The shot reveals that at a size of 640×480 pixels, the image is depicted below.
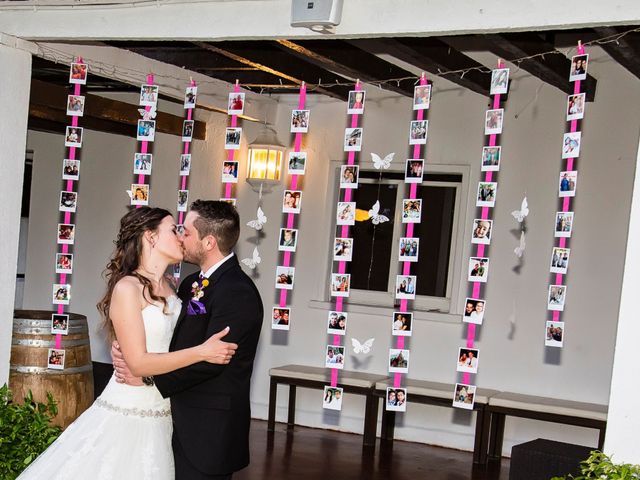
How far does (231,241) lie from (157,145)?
5.16 metres

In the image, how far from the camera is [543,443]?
528cm

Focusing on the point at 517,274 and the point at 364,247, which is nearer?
the point at 517,274

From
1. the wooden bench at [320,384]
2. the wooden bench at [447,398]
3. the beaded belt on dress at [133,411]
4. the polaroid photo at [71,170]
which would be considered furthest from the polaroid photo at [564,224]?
the wooden bench at [320,384]

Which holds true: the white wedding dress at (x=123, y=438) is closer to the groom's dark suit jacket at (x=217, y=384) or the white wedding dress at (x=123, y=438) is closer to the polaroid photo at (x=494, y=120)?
the groom's dark suit jacket at (x=217, y=384)

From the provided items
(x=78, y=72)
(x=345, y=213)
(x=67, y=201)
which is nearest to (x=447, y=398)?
(x=345, y=213)

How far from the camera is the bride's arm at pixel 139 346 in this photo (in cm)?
338

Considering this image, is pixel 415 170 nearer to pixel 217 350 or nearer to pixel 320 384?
pixel 217 350

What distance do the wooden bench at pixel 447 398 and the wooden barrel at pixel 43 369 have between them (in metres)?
2.34

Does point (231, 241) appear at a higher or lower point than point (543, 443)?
higher

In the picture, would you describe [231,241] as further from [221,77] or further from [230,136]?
[221,77]

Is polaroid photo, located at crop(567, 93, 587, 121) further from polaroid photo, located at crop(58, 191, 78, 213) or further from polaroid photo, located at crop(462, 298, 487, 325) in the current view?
polaroid photo, located at crop(58, 191, 78, 213)

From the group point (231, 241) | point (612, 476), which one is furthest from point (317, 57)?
point (612, 476)

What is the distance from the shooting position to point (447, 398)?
7047mm

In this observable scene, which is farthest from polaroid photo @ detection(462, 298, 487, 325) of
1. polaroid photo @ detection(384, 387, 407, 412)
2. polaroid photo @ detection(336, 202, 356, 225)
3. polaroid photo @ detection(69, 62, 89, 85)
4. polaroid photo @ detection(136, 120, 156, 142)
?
polaroid photo @ detection(69, 62, 89, 85)
